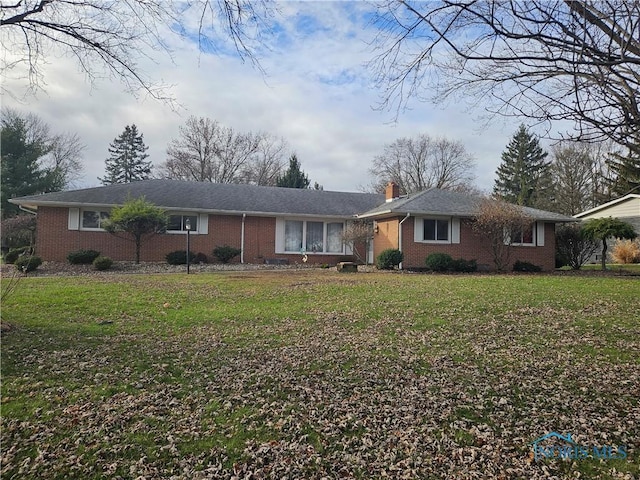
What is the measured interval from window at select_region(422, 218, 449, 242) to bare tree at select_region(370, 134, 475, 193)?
925 inches

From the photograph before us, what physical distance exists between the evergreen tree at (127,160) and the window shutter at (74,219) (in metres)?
32.8

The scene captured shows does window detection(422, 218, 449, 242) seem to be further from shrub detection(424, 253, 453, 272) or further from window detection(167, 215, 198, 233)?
window detection(167, 215, 198, 233)

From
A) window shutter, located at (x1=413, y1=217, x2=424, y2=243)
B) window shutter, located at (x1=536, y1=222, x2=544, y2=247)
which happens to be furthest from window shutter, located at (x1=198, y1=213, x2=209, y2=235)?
window shutter, located at (x1=536, y1=222, x2=544, y2=247)

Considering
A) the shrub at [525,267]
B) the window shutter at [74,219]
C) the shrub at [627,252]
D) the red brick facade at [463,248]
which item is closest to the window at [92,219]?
the window shutter at [74,219]

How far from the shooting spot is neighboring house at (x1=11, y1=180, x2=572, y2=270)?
17609mm

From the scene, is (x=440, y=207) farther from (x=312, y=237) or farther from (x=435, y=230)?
(x=312, y=237)

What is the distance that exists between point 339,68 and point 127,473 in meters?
5.70

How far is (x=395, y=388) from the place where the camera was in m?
4.32

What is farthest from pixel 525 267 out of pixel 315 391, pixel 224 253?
Answer: pixel 315 391

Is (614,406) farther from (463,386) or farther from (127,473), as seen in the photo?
(127,473)

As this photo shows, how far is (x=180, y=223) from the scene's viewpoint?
19.3m

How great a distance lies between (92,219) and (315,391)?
57.8 feet

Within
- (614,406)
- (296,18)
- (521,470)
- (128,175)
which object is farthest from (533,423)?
(128,175)

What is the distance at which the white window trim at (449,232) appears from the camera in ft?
57.7
